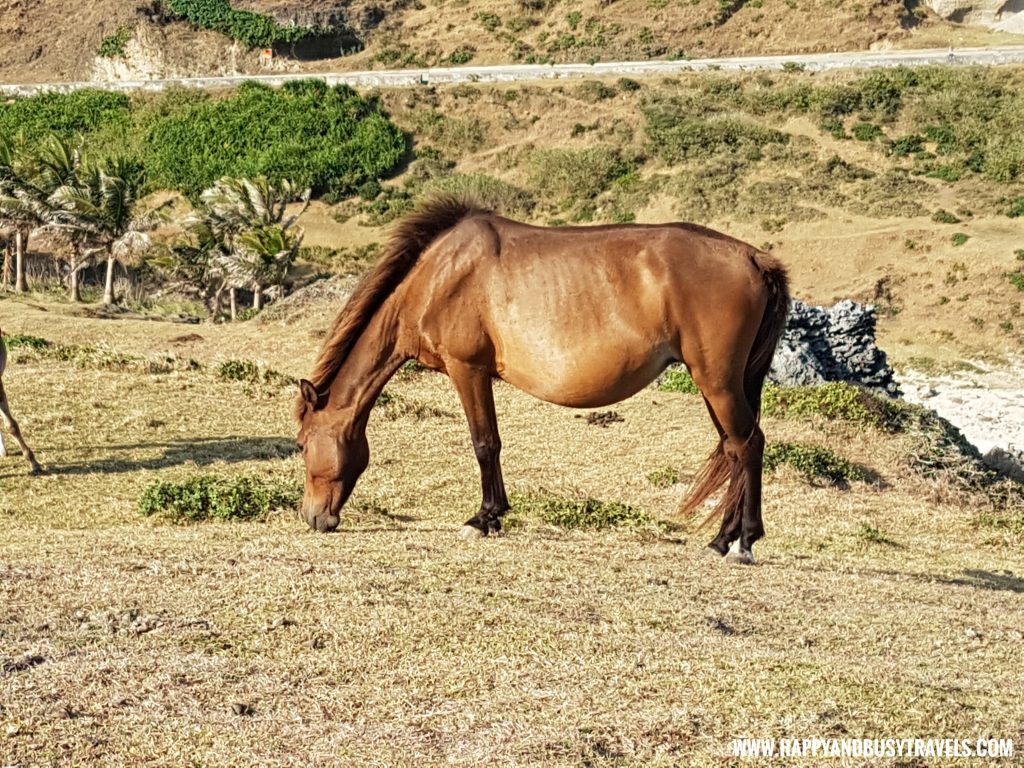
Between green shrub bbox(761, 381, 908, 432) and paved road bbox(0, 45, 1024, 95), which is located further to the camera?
paved road bbox(0, 45, 1024, 95)

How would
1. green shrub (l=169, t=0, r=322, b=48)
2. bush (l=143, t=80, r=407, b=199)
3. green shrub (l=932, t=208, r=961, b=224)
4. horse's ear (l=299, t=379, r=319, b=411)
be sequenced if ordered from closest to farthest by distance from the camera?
horse's ear (l=299, t=379, r=319, b=411), green shrub (l=932, t=208, r=961, b=224), bush (l=143, t=80, r=407, b=199), green shrub (l=169, t=0, r=322, b=48)

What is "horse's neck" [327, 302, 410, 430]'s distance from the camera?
9297 millimetres

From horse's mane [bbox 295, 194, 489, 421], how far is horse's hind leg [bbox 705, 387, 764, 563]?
94.6 inches

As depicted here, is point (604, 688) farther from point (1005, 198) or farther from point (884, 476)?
point (1005, 198)

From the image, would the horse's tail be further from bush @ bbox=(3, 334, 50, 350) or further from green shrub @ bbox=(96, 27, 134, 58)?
green shrub @ bbox=(96, 27, 134, 58)

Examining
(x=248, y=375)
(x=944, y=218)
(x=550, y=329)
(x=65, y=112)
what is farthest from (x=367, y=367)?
(x=65, y=112)

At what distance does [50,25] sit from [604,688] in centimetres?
7164

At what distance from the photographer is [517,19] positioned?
6600 cm

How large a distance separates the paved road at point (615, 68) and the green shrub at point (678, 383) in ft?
124

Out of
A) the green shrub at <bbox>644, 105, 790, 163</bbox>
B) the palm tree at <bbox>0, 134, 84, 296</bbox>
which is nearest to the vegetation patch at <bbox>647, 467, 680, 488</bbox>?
the palm tree at <bbox>0, 134, 84, 296</bbox>

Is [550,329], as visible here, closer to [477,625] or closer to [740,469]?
[740,469]

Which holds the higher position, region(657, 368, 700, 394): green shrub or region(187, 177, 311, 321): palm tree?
region(657, 368, 700, 394): green shrub

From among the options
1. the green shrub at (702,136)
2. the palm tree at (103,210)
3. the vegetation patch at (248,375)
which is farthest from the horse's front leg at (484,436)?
the green shrub at (702,136)

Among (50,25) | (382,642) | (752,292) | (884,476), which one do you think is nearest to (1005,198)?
(884,476)
